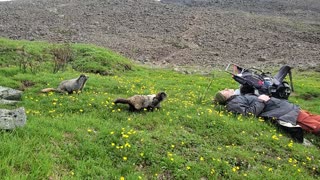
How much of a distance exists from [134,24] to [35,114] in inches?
1506

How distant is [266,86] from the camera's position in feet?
39.1

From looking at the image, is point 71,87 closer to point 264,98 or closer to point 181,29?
point 264,98

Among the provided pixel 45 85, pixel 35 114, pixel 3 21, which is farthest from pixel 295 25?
pixel 35 114

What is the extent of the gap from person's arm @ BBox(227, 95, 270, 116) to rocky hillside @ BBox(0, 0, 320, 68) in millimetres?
18934

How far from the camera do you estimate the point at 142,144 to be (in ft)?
26.3

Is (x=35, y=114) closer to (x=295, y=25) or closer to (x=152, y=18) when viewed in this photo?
(x=152, y=18)

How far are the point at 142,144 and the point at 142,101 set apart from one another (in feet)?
7.81

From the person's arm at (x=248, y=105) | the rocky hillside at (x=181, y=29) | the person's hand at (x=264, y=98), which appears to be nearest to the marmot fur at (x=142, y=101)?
the person's arm at (x=248, y=105)

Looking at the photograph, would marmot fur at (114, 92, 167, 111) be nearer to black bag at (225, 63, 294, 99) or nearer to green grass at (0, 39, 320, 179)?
green grass at (0, 39, 320, 179)

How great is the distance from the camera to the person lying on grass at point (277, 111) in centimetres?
1024

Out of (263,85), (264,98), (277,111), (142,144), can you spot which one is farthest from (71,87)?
(277,111)

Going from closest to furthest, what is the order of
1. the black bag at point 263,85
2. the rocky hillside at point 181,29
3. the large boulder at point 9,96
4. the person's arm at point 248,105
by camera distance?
the large boulder at point 9,96
the person's arm at point 248,105
the black bag at point 263,85
the rocky hillside at point 181,29

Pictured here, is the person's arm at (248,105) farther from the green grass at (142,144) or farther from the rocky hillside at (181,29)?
the rocky hillside at (181,29)

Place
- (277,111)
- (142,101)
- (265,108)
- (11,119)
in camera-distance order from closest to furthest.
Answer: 1. (11,119)
2. (142,101)
3. (277,111)
4. (265,108)
